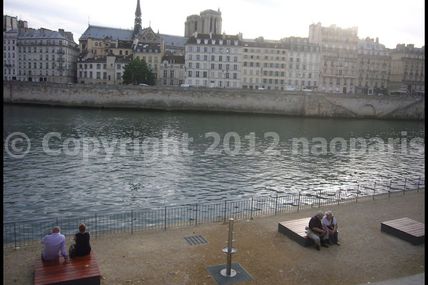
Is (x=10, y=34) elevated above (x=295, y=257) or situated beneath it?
elevated above

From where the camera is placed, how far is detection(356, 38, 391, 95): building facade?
11538 centimetres

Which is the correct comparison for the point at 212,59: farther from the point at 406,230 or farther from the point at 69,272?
the point at 69,272

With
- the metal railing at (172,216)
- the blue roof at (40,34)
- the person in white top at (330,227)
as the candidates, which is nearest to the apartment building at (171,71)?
the blue roof at (40,34)

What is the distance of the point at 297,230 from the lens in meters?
13.7

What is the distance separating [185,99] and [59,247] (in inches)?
2642

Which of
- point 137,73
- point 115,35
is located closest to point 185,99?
point 137,73

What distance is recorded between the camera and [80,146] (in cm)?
3819

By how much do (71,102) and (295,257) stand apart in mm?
71737

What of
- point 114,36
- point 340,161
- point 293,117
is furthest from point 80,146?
point 114,36

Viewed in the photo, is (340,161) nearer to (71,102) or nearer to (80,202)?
(80,202)

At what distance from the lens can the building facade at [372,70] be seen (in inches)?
4542

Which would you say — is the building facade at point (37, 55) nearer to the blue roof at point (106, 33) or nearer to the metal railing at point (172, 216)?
the blue roof at point (106, 33)

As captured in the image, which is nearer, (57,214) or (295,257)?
(295,257)

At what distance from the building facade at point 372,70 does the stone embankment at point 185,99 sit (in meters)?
39.7
